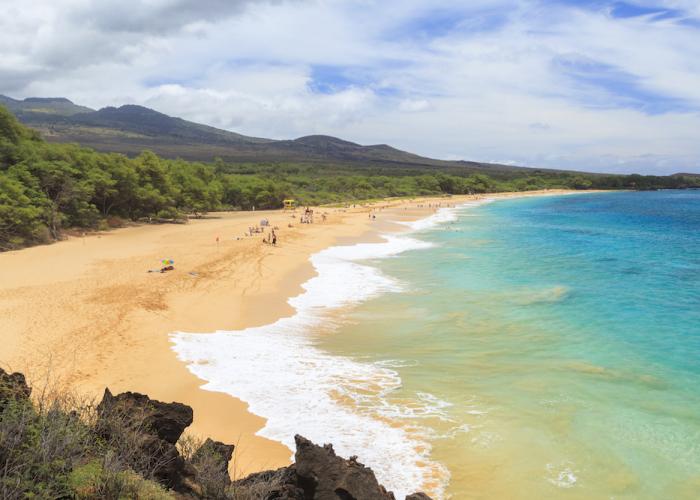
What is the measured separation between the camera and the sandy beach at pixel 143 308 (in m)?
10.5

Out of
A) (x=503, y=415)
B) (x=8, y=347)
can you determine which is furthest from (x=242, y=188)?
(x=503, y=415)

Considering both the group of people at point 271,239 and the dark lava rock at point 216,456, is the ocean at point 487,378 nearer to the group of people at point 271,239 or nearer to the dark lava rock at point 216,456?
the dark lava rock at point 216,456

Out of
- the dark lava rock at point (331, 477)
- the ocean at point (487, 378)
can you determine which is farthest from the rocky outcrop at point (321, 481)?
the ocean at point (487, 378)

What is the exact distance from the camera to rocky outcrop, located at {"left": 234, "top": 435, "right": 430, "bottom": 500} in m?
5.64

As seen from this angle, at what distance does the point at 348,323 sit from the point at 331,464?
1053cm

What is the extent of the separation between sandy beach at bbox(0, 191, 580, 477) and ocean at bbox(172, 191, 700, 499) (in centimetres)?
72

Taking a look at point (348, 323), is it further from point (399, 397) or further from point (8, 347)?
point (8, 347)

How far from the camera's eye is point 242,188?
65.8 m

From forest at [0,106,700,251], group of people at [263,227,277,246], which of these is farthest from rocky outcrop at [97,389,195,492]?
group of people at [263,227,277,246]

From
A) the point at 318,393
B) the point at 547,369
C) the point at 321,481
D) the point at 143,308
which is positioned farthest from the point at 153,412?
the point at 143,308

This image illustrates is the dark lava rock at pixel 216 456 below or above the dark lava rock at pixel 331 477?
below

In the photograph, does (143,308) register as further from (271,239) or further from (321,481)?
(271,239)

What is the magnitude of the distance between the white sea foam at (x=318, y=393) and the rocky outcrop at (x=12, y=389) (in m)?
4.18

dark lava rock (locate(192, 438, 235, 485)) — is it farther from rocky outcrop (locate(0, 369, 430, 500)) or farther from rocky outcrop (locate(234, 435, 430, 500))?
rocky outcrop (locate(234, 435, 430, 500))
